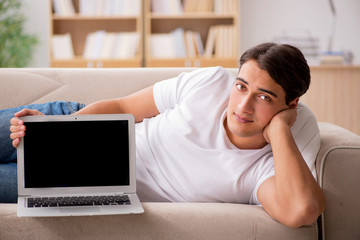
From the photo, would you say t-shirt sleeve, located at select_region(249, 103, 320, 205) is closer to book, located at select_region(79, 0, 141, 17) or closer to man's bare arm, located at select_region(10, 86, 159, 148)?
man's bare arm, located at select_region(10, 86, 159, 148)

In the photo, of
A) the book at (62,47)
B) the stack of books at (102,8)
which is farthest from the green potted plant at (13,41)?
the stack of books at (102,8)

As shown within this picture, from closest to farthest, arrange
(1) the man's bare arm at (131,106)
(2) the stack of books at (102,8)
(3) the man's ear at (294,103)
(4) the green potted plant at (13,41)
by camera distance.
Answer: (3) the man's ear at (294,103)
(1) the man's bare arm at (131,106)
(2) the stack of books at (102,8)
(4) the green potted plant at (13,41)

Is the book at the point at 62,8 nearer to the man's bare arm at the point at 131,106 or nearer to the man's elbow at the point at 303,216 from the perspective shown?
the man's bare arm at the point at 131,106

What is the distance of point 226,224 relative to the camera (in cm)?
128

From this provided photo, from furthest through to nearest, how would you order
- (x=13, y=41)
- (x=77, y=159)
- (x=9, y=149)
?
(x=13, y=41)
(x=9, y=149)
(x=77, y=159)

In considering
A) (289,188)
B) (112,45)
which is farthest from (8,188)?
(112,45)

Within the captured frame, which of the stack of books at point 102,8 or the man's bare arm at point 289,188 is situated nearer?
the man's bare arm at point 289,188

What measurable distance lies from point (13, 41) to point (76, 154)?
317 cm

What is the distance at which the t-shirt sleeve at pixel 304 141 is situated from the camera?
143 cm

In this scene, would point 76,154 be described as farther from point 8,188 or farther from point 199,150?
point 199,150

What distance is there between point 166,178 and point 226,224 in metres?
0.32

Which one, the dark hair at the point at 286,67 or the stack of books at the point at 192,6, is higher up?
the stack of books at the point at 192,6

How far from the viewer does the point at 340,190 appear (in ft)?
4.44

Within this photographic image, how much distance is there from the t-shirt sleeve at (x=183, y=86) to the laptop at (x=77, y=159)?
0.32 metres
